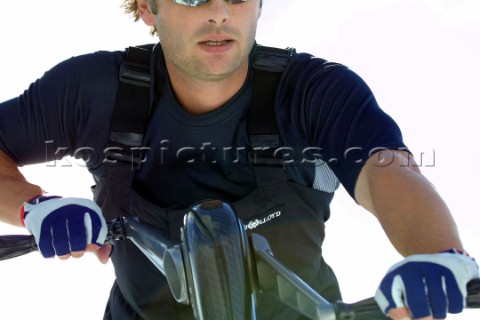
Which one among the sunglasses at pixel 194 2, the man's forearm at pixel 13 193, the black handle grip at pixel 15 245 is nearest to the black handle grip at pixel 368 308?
the black handle grip at pixel 15 245

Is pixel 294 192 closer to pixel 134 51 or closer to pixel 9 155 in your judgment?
pixel 134 51

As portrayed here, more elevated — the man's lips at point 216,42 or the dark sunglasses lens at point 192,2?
the dark sunglasses lens at point 192,2

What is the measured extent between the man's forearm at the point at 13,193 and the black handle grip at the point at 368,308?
141 centimetres

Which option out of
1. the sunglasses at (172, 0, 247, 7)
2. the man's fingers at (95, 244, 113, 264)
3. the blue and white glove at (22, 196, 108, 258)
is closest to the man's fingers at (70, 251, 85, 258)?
the blue and white glove at (22, 196, 108, 258)

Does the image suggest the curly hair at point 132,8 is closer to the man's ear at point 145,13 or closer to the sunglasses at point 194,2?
the man's ear at point 145,13

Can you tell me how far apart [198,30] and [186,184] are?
0.61 meters

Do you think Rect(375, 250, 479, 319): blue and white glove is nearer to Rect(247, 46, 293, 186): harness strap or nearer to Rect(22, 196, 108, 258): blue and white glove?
Rect(22, 196, 108, 258): blue and white glove

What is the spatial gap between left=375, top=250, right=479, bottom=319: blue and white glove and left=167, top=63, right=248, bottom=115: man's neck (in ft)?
4.88

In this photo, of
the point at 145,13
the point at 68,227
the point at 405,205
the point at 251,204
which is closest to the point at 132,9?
the point at 145,13

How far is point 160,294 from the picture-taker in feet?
8.96

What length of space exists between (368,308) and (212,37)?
153cm

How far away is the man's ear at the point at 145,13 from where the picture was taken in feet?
11.0

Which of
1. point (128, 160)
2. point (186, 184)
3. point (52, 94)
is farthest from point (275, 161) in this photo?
point (52, 94)

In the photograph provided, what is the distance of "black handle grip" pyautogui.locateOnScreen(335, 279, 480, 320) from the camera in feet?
4.97
